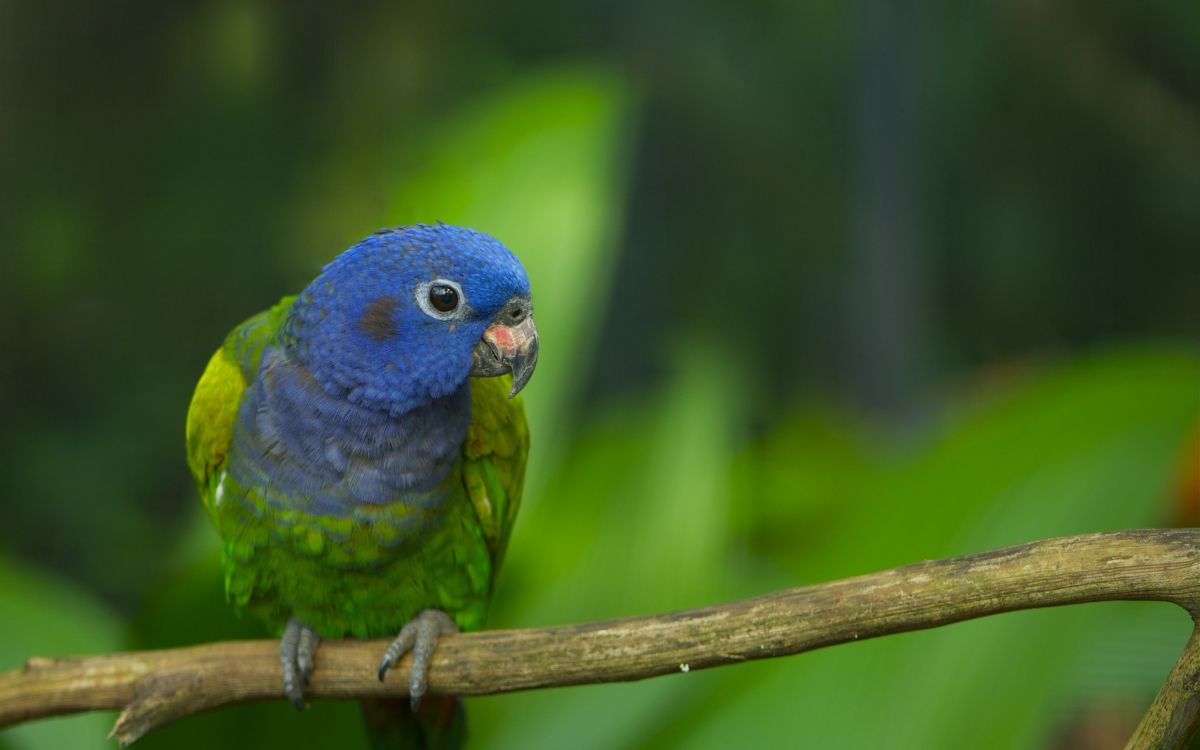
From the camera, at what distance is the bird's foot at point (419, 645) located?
0.94 metres

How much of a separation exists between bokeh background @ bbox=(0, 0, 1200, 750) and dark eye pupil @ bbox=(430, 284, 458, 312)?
0.54 metres

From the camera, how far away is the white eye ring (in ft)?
2.83

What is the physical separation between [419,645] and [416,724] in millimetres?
205

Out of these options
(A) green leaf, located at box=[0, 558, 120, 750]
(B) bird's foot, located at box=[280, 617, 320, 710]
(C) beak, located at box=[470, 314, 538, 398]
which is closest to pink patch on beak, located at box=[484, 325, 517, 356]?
(C) beak, located at box=[470, 314, 538, 398]

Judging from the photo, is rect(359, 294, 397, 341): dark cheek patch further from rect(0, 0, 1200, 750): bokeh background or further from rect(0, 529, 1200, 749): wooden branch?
rect(0, 0, 1200, 750): bokeh background

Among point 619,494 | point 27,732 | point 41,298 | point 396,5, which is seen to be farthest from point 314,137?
point 27,732

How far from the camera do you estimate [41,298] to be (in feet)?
6.01

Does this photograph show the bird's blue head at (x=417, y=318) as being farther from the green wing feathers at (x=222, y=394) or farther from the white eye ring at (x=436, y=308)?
the green wing feathers at (x=222, y=394)

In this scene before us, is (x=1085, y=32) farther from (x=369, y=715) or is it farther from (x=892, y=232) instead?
(x=369, y=715)

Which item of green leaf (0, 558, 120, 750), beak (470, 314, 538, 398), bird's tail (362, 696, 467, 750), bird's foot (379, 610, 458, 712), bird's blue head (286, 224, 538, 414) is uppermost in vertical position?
bird's blue head (286, 224, 538, 414)

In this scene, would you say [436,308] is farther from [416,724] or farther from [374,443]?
[416,724]

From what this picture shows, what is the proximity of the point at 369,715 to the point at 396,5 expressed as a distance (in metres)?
1.38

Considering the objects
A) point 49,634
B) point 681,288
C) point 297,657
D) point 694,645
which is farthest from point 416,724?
point 681,288

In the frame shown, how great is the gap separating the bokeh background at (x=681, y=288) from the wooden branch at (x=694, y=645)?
9.4 inches
